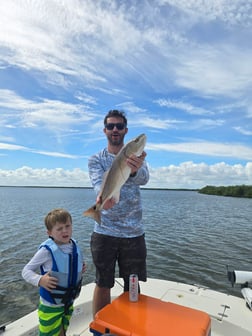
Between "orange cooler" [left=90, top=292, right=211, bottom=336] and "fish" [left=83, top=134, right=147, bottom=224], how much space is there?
3.43ft

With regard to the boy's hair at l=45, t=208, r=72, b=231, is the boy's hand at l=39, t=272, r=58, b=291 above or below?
below

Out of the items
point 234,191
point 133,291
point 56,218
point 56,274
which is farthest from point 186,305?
point 234,191

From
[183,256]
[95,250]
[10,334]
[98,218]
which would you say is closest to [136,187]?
[98,218]

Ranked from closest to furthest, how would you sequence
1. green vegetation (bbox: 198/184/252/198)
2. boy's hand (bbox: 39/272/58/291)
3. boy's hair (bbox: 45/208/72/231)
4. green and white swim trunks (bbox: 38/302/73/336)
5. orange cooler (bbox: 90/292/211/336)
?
1. orange cooler (bbox: 90/292/211/336)
2. boy's hand (bbox: 39/272/58/291)
3. green and white swim trunks (bbox: 38/302/73/336)
4. boy's hair (bbox: 45/208/72/231)
5. green vegetation (bbox: 198/184/252/198)

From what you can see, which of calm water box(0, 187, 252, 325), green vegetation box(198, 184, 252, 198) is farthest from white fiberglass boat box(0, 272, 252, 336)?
green vegetation box(198, 184, 252, 198)

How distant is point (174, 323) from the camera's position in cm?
280

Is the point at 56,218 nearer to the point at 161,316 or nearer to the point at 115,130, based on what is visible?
A: the point at 115,130

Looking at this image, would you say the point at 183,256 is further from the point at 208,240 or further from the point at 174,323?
the point at 174,323

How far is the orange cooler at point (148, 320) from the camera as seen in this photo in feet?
8.70

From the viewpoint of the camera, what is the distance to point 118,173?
285cm

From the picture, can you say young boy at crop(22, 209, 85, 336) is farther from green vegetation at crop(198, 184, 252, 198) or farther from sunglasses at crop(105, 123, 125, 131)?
green vegetation at crop(198, 184, 252, 198)

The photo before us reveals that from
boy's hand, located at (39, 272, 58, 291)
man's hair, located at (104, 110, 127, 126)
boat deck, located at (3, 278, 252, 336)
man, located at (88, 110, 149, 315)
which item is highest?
man's hair, located at (104, 110, 127, 126)

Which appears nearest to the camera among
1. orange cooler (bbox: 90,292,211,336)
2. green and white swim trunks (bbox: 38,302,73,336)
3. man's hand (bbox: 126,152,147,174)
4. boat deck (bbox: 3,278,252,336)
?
orange cooler (bbox: 90,292,211,336)

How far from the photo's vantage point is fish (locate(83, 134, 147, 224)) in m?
2.74
